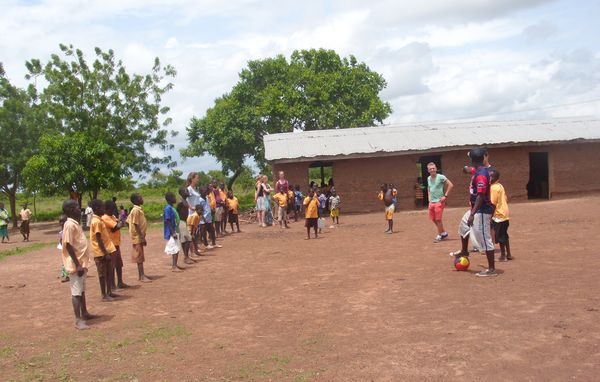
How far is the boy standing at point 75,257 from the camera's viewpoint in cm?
614

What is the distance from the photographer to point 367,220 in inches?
690

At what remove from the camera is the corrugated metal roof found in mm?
19719

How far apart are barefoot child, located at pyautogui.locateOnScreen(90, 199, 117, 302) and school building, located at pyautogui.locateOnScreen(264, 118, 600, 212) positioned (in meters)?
11.7

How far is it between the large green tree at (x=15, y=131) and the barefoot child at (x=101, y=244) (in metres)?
21.3

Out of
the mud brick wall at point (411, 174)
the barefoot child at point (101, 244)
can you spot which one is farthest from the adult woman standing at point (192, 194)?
the mud brick wall at point (411, 174)

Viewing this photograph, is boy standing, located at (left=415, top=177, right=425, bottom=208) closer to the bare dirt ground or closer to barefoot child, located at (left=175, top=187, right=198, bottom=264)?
the bare dirt ground

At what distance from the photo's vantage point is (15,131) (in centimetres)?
2673

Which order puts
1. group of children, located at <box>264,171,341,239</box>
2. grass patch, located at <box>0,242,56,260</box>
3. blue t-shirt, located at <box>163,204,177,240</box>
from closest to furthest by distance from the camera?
1. blue t-shirt, located at <box>163,204,177,240</box>
2. group of children, located at <box>264,171,341,239</box>
3. grass patch, located at <box>0,242,56,260</box>

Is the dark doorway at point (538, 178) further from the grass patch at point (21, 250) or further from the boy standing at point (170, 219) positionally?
the grass patch at point (21, 250)

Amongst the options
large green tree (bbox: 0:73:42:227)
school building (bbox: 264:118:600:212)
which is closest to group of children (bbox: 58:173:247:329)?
school building (bbox: 264:118:600:212)

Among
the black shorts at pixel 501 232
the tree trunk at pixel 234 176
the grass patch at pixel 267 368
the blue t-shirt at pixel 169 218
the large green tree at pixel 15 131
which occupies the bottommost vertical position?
the grass patch at pixel 267 368

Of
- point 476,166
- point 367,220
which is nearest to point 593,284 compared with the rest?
point 476,166

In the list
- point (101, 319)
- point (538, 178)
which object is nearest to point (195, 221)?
point (101, 319)

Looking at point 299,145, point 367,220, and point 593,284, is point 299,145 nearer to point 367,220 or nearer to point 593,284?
point 367,220
